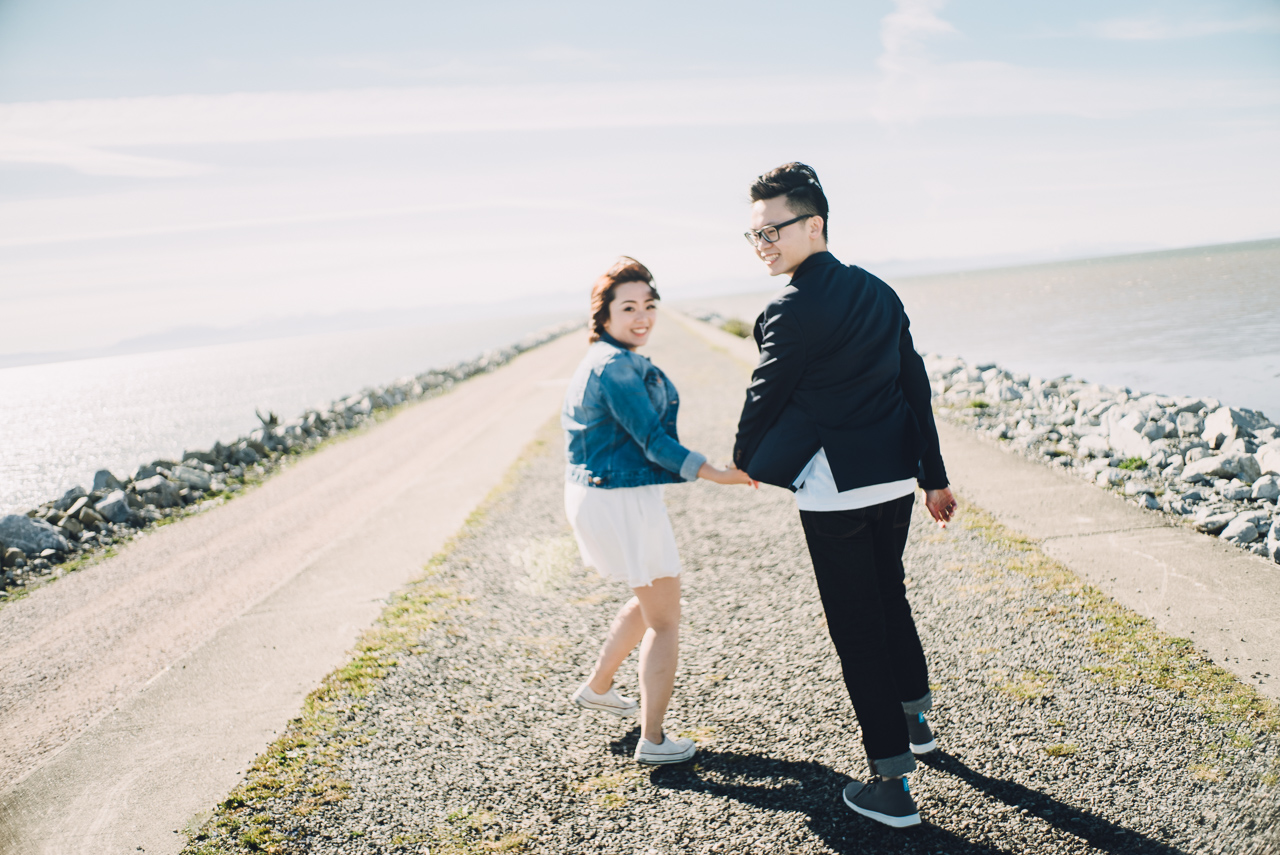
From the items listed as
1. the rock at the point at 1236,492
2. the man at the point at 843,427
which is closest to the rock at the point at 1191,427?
the rock at the point at 1236,492

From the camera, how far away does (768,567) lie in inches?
224

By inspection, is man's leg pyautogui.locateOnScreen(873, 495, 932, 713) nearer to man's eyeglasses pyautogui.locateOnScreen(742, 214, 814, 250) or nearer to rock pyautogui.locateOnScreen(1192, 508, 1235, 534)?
man's eyeglasses pyautogui.locateOnScreen(742, 214, 814, 250)

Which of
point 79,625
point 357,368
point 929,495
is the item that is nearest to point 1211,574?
point 929,495

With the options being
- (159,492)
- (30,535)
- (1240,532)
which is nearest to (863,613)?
(1240,532)

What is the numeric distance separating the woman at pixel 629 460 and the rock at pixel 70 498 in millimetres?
11266

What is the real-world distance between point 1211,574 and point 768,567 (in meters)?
2.77

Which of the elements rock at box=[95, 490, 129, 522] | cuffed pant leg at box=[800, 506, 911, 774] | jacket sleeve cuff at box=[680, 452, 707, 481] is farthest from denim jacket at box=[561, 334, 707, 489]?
rock at box=[95, 490, 129, 522]

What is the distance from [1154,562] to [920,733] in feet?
→ 8.61

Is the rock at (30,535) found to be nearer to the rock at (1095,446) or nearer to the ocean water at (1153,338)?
A: the rock at (1095,446)

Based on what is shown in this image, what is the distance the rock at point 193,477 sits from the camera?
490 inches

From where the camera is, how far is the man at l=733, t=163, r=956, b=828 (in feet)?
8.41

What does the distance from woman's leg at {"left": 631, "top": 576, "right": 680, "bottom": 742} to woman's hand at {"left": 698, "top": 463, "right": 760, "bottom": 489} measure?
574 millimetres

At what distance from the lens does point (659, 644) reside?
3236 mm

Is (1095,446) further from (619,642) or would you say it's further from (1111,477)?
(619,642)
